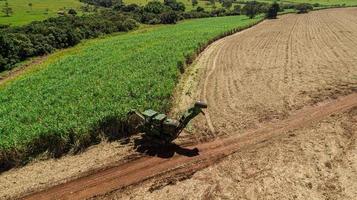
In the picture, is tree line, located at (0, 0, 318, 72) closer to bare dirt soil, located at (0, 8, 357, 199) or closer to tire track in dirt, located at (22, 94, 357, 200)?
bare dirt soil, located at (0, 8, 357, 199)

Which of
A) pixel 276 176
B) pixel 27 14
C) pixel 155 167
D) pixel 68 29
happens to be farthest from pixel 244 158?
pixel 27 14

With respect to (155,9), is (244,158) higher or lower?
higher

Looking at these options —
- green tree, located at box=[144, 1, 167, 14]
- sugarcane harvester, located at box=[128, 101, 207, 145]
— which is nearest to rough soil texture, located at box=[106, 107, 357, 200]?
sugarcane harvester, located at box=[128, 101, 207, 145]

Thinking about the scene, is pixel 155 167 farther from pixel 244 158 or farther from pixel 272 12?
pixel 272 12

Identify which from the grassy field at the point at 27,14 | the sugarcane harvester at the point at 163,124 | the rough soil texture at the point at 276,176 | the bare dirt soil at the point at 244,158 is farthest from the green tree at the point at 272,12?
the sugarcane harvester at the point at 163,124

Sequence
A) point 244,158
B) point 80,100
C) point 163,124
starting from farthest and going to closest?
point 80,100 → point 163,124 → point 244,158

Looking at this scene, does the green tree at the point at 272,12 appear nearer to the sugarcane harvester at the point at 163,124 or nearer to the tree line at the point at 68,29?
the tree line at the point at 68,29

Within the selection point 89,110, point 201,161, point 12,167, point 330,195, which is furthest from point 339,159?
point 12,167
